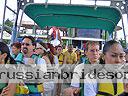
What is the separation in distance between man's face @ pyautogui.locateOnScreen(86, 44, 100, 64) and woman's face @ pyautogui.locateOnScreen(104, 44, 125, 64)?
83cm

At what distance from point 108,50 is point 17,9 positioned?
186 centimetres

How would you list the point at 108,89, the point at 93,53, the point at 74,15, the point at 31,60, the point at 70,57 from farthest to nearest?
the point at 70,57 → the point at 31,60 → the point at 74,15 → the point at 93,53 → the point at 108,89

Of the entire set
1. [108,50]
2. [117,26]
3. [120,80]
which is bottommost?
[120,80]

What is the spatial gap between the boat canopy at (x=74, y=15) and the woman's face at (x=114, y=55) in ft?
3.38

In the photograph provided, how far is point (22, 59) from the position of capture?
18.1ft

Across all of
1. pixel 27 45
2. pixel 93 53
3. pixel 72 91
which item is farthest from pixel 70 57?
pixel 72 91

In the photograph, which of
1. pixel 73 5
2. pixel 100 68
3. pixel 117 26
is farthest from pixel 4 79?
Answer: pixel 117 26

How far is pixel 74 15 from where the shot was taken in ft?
17.5

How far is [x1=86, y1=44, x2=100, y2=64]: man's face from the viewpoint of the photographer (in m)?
4.70

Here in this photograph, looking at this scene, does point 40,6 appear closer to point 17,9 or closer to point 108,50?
point 17,9

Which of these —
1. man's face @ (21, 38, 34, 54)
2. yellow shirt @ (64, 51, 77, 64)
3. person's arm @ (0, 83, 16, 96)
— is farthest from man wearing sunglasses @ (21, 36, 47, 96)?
yellow shirt @ (64, 51, 77, 64)

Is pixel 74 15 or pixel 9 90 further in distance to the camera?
pixel 74 15

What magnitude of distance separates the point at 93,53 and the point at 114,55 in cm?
106

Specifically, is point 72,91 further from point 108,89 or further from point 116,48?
point 116,48
